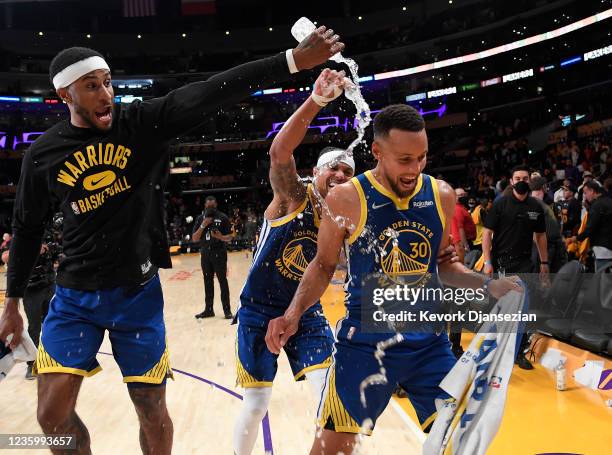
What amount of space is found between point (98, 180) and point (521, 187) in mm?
4551

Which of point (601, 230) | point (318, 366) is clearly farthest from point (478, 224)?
point (318, 366)

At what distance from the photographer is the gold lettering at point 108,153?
103 inches

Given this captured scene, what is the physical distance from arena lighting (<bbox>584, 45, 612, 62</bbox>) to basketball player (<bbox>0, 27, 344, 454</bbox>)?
23.0m

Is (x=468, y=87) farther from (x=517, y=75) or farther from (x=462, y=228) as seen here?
(x=462, y=228)

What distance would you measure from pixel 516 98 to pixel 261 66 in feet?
89.5

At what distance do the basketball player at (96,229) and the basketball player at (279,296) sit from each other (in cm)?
60

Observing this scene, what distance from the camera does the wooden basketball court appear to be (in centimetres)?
400

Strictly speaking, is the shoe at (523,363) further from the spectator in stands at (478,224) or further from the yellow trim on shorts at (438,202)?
the yellow trim on shorts at (438,202)

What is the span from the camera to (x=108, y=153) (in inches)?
103

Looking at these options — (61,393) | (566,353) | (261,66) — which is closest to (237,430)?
(61,393)

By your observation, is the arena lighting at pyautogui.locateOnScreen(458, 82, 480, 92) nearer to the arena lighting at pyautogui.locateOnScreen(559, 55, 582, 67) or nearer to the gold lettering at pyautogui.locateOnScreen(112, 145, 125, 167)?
the arena lighting at pyautogui.locateOnScreen(559, 55, 582, 67)

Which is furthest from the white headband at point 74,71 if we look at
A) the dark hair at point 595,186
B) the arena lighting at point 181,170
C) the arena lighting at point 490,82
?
the arena lighting at point 181,170

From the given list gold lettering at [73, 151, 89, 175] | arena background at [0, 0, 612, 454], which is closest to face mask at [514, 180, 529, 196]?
gold lettering at [73, 151, 89, 175]

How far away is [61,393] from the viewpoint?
2.54 m
